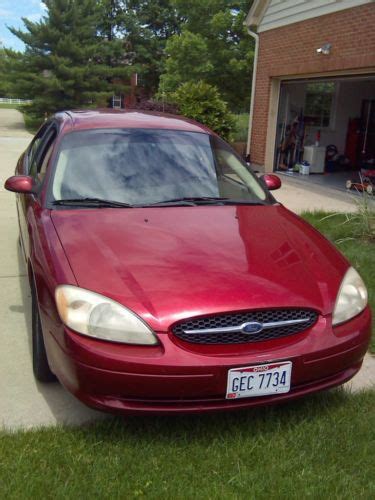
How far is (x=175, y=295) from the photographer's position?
2.40 metres

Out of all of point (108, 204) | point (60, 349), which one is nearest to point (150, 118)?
point (108, 204)

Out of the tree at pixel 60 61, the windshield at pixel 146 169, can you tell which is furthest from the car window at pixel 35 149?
the tree at pixel 60 61

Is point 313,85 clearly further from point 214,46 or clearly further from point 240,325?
point 240,325

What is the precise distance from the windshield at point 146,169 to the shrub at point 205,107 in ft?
29.4

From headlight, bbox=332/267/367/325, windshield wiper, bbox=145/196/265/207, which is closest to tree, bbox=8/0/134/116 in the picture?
windshield wiper, bbox=145/196/265/207

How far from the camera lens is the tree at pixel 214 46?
19.4m

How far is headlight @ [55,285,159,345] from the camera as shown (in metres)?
2.30

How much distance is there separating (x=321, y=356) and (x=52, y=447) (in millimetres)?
1369

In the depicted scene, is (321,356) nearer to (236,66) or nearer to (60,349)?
(60,349)

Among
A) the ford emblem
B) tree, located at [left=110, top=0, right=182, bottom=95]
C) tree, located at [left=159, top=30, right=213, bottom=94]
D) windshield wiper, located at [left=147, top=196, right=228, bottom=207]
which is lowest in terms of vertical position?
the ford emblem

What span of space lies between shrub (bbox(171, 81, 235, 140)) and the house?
872 millimetres

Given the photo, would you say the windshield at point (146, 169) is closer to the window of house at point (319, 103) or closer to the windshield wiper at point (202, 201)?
the windshield wiper at point (202, 201)

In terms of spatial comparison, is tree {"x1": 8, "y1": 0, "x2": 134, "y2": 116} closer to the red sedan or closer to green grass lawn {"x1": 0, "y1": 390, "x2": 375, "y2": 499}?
the red sedan

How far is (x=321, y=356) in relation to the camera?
98.1 inches
